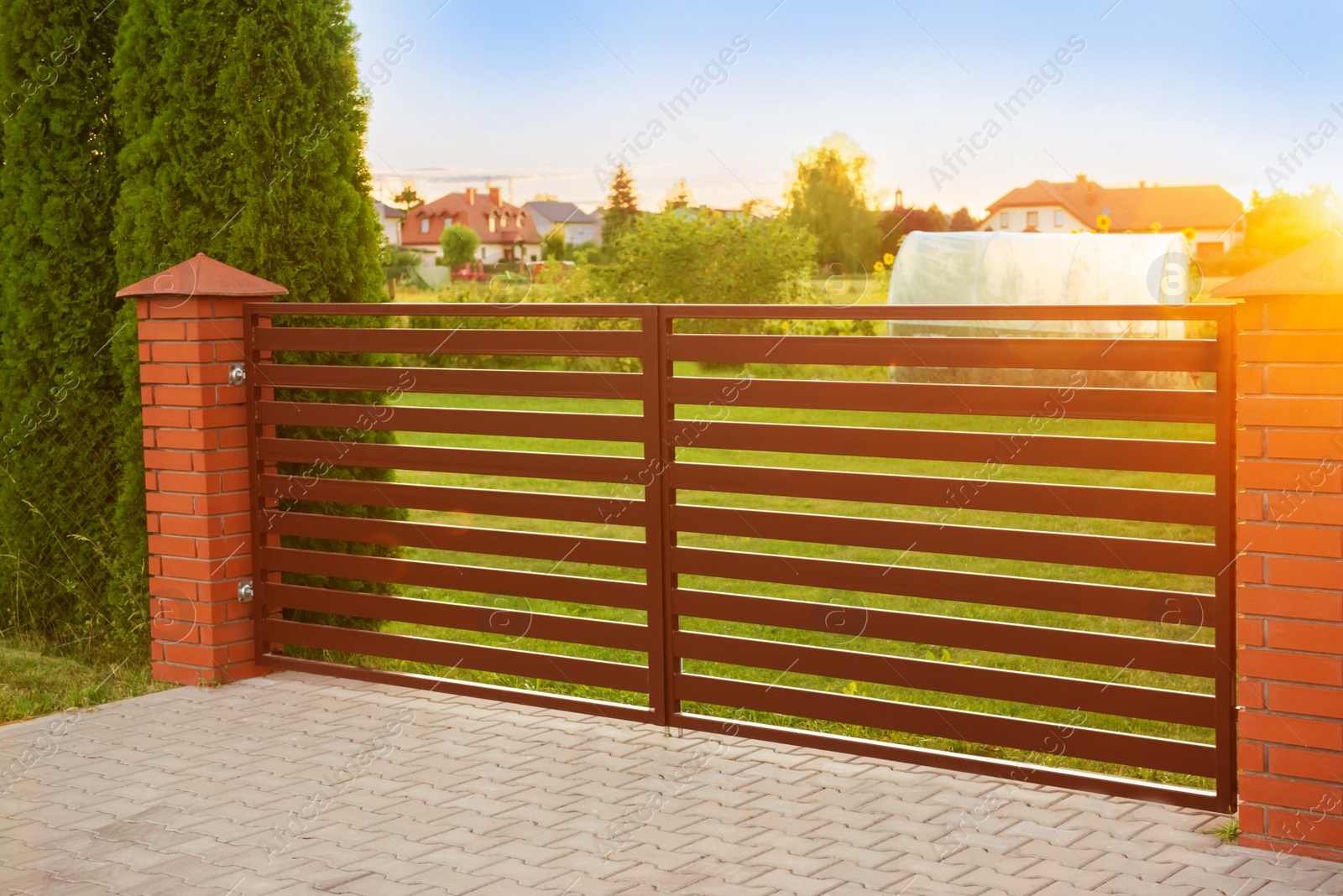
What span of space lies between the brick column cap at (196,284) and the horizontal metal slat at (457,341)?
237 mm

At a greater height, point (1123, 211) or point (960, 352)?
point (1123, 211)

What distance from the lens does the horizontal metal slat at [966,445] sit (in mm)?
3955

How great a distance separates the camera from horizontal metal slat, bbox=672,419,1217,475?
396 cm

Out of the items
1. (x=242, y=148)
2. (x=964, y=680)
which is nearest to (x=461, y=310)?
(x=242, y=148)

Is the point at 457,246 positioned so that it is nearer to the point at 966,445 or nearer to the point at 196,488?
the point at 196,488

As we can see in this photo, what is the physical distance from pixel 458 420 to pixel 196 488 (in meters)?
1.35

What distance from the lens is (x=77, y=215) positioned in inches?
268

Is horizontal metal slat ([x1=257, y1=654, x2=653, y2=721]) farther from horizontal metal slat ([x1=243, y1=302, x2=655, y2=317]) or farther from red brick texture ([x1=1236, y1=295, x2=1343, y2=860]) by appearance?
red brick texture ([x1=1236, y1=295, x2=1343, y2=860])

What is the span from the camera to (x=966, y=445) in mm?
4266

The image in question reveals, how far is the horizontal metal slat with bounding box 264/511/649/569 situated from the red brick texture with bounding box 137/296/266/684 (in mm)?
284

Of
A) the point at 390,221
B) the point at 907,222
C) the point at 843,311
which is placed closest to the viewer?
the point at 843,311

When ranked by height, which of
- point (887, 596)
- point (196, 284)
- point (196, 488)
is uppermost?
point (196, 284)

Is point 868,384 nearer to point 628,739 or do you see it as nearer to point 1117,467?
point 1117,467

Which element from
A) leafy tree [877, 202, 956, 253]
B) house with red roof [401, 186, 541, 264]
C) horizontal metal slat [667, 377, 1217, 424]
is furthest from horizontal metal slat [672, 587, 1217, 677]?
house with red roof [401, 186, 541, 264]
